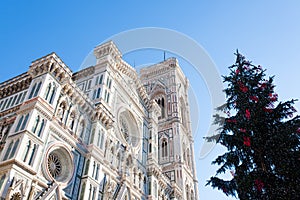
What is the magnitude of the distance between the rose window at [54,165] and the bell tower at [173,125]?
532 inches

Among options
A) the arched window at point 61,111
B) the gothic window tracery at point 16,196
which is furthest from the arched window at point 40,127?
the gothic window tracery at point 16,196

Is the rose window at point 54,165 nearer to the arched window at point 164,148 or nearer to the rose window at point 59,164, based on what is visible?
the rose window at point 59,164

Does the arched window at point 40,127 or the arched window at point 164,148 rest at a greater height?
the arched window at point 164,148

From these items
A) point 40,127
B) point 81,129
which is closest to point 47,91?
point 40,127

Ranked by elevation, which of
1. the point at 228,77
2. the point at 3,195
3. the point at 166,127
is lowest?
the point at 3,195

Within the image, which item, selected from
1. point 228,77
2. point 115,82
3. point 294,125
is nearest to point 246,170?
point 294,125

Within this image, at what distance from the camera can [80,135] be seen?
17469 mm

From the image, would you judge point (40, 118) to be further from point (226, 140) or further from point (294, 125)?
point (294, 125)

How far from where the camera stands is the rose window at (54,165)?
1441 centimetres

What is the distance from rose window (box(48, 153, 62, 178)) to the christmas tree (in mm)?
8281

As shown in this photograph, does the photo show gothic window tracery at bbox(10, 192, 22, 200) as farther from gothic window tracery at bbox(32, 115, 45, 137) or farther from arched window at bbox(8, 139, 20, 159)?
gothic window tracery at bbox(32, 115, 45, 137)

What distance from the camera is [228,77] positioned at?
15.1 m

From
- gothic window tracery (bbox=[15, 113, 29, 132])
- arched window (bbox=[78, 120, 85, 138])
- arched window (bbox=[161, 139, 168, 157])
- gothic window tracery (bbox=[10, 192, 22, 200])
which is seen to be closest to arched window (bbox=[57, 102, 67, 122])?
arched window (bbox=[78, 120, 85, 138])

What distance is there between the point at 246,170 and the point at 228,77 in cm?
538
